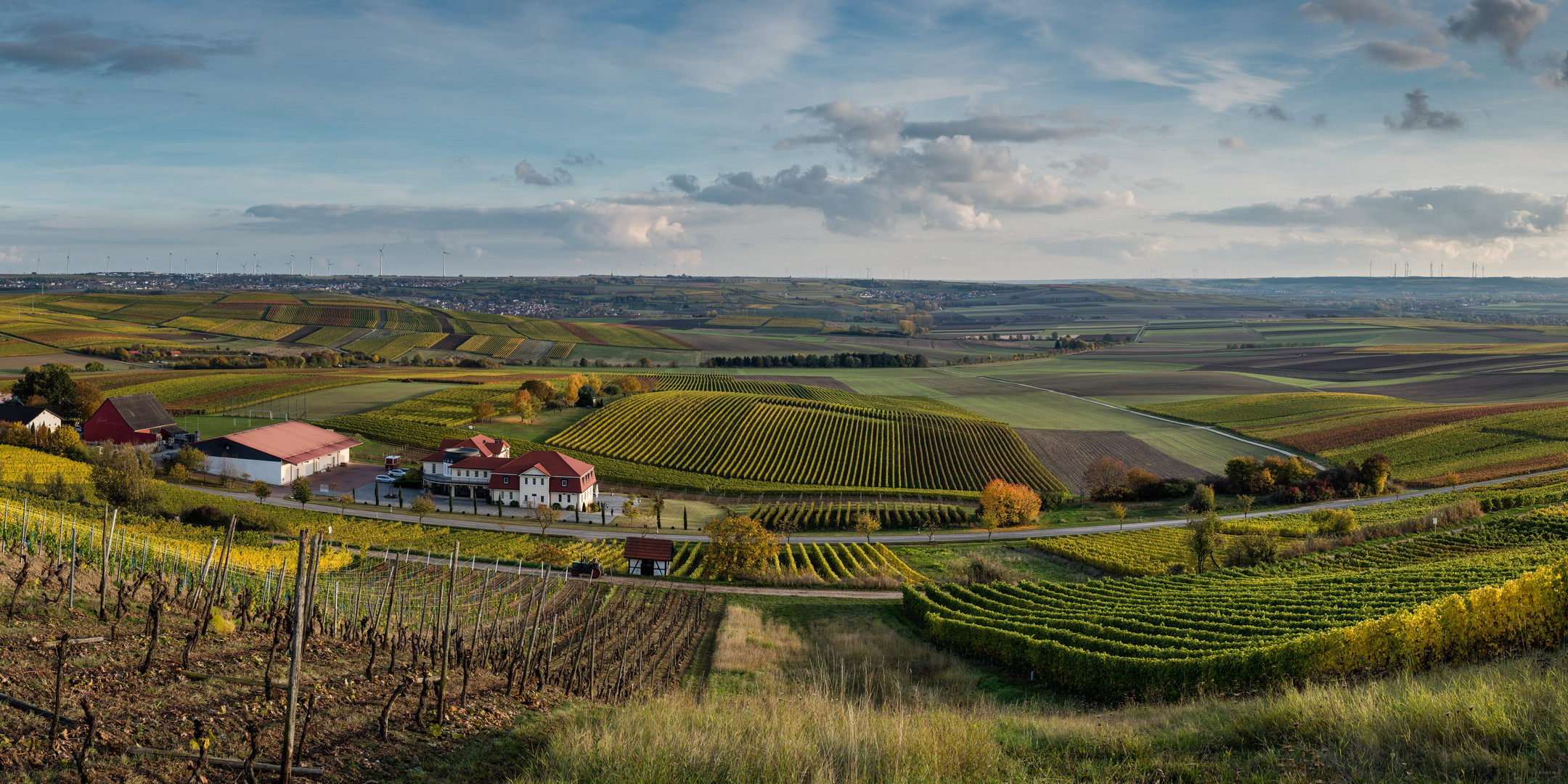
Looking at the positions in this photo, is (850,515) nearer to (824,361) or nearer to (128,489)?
(128,489)

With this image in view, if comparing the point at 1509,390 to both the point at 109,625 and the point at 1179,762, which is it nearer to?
the point at 1179,762

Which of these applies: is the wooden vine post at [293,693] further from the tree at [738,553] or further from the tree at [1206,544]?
the tree at [1206,544]

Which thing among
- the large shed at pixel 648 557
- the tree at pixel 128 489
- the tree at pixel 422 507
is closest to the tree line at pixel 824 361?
the tree at pixel 422 507

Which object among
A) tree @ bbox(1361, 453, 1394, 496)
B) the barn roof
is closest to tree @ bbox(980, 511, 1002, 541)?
tree @ bbox(1361, 453, 1394, 496)

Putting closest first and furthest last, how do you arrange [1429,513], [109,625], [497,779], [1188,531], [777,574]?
[497,779], [109,625], [777,574], [1429,513], [1188,531]

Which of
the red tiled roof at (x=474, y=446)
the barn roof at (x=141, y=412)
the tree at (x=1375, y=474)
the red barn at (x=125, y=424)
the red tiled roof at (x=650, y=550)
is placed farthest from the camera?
the barn roof at (x=141, y=412)

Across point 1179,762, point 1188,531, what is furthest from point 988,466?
point 1179,762

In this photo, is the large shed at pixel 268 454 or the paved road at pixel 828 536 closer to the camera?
the paved road at pixel 828 536
